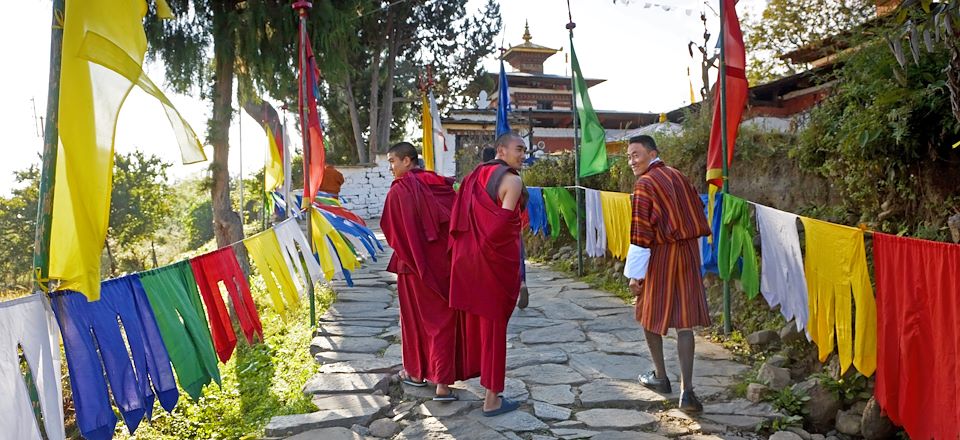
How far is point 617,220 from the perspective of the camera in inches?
291

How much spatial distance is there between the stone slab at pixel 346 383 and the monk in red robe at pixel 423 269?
10.7 inches

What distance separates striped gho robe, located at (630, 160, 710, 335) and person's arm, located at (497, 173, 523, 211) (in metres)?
0.66

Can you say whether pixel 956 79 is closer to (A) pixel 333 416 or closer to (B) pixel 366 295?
(A) pixel 333 416

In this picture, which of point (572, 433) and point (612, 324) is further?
point (612, 324)

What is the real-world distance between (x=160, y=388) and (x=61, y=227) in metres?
1.03

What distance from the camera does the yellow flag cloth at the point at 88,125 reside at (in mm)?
2537

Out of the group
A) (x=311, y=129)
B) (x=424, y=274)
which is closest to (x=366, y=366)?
(x=424, y=274)

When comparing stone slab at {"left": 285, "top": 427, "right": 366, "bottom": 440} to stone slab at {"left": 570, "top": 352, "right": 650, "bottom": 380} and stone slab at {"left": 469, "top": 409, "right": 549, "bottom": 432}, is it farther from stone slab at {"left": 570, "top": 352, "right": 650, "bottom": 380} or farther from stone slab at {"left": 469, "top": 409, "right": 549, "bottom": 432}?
stone slab at {"left": 570, "top": 352, "right": 650, "bottom": 380}

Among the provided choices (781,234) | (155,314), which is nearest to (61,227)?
(155,314)

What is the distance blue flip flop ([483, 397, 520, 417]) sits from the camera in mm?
4031

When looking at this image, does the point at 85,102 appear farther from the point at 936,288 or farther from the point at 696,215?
the point at 936,288

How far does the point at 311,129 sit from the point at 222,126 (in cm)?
242

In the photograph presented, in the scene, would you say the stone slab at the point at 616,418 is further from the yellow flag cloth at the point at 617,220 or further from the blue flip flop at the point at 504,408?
the yellow flag cloth at the point at 617,220

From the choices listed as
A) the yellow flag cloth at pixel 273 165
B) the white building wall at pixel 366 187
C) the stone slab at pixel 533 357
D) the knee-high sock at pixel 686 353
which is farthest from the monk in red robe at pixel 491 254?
the white building wall at pixel 366 187
